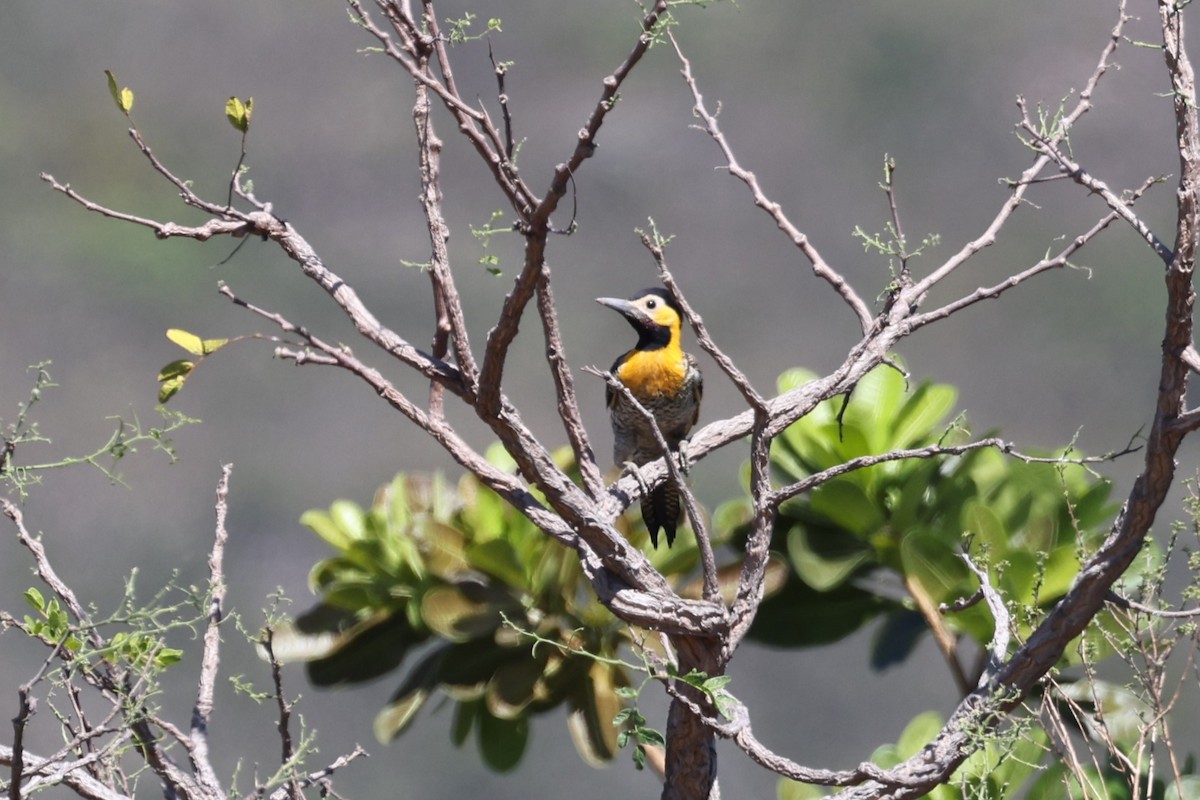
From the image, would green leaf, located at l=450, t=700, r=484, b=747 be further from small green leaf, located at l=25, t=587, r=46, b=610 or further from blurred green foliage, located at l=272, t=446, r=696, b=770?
small green leaf, located at l=25, t=587, r=46, b=610

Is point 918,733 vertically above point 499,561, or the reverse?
point 499,561

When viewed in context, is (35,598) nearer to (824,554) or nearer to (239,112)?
(239,112)

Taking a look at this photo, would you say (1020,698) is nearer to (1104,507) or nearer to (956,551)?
(956,551)

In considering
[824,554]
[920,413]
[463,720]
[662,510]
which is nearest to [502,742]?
[463,720]

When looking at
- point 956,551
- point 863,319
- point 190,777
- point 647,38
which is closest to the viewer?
point 647,38

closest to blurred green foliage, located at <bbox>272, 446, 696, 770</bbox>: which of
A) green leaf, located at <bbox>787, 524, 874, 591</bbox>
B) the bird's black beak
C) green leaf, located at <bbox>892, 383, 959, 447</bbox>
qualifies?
green leaf, located at <bbox>787, 524, 874, 591</bbox>

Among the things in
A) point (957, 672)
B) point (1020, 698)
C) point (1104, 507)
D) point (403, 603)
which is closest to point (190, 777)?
point (1020, 698)

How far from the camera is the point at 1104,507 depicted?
1.98 m

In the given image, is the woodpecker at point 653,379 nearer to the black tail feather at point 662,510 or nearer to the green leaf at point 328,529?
the black tail feather at point 662,510

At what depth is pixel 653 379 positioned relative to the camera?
7.82 ft

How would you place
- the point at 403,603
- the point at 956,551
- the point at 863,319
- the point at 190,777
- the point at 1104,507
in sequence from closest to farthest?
the point at 190,777, the point at 863,319, the point at 956,551, the point at 1104,507, the point at 403,603

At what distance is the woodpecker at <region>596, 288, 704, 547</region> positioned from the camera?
7.67 feet

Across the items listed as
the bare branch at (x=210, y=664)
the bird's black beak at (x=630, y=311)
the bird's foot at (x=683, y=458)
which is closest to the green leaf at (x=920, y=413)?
the bird's black beak at (x=630, y=311)

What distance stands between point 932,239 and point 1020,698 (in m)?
0.47
